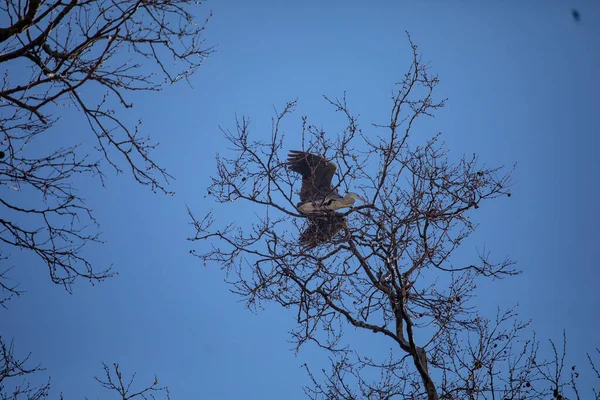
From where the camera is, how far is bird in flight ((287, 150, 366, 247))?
5.82 metres

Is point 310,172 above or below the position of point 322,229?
above

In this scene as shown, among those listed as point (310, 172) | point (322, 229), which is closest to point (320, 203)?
point (322, 229)

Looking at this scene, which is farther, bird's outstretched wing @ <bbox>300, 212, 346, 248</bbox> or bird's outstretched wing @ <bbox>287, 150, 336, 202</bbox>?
bird's outstretched wing @ <bbox>287, 150, 336, 202</bbox>

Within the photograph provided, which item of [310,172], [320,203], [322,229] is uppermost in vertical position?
[310,172]

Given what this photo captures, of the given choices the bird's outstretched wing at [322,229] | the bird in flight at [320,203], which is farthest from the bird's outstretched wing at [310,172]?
the bird's outstretched wing at [322,229]

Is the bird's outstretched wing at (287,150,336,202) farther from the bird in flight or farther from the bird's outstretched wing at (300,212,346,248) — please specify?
the bird's outstretched wing at (300,212,346,248)

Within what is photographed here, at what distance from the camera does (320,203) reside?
625 centimetres

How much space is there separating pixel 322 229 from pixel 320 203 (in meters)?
0.34

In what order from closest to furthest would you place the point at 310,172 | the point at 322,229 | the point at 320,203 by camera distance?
1. the point at 322,229
2. the point at 320,203
3. the point at 310,172

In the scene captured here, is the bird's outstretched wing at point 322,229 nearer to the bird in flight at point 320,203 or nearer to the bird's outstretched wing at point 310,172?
the bird in flight at point 320,203

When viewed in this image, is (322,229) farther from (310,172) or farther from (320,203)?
(310,172)

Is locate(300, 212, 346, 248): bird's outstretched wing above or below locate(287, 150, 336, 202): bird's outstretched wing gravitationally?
below

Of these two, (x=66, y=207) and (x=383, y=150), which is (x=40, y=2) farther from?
(x=383, y=150)

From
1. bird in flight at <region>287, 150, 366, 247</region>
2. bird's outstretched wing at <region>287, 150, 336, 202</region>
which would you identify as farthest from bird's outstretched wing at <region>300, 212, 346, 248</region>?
bird's outstretched wing at <region>287, 150, 336, 202</region>
